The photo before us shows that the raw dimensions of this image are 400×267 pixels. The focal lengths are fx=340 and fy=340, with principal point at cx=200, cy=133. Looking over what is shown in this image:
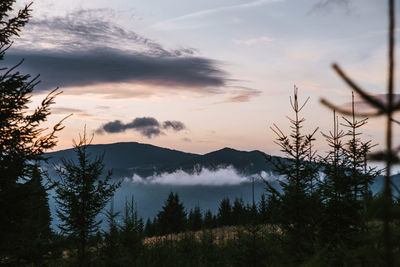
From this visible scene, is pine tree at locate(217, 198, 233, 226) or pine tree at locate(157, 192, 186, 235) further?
pine tree at locate(217, 198, 233, 226)

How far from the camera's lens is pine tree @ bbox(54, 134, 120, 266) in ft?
49.5

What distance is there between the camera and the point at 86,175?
1586cm

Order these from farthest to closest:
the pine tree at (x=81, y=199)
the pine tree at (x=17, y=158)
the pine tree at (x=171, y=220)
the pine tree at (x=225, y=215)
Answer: the pine tree at (x=225, y=215)
the pine tree at (x=171, y=220)
the pine tree at (x=81, y=199)
the pine tree at (x=17, y=158)

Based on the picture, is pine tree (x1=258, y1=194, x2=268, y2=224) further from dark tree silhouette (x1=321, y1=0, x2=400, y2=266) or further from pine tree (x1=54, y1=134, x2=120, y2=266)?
dark tree silhouette (x1=321, y1=0, x2=400, y2=266)

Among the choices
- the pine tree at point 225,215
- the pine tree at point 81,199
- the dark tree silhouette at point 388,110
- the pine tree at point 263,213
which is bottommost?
the pine tree at point 225,215

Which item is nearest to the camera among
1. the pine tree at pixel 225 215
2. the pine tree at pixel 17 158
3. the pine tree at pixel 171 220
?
the pine tree at pixel 17 158

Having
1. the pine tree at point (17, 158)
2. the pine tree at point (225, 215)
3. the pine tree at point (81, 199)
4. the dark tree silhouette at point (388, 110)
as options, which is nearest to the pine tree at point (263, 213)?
the pine tree at point (81, 199)

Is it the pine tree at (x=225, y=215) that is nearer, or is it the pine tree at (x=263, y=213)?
the pine tree at (x=263, y=213)

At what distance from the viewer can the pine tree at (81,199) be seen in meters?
15.1

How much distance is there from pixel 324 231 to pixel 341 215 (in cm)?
73

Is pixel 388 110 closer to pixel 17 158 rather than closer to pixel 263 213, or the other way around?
pixel 17 158

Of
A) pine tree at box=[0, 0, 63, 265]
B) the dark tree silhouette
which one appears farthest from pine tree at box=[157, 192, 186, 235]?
the dark tree silhouette

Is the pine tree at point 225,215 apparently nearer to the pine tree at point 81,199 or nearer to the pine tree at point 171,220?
the pine tree at point 171,220

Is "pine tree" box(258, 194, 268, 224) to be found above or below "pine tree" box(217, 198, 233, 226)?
above
